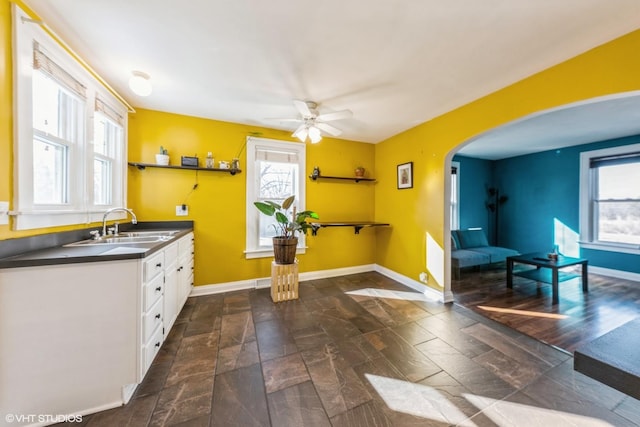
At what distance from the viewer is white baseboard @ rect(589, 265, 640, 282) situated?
152 inches

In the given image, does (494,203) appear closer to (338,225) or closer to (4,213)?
(338,225)

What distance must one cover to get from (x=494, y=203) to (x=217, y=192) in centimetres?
626

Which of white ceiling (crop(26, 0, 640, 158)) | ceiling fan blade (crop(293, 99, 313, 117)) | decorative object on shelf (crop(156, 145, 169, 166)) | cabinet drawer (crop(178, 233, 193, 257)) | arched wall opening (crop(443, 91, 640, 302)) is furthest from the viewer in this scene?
Result: decorative object on shelf (crop(156, 145, 169, 166))

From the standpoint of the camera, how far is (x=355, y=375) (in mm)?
1704

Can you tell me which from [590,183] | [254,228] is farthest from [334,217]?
[590,183]

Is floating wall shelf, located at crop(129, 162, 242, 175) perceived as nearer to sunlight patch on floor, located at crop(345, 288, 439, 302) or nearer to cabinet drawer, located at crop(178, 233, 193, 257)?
cabinet drawer, located at crop(178, 233, 193, 257)

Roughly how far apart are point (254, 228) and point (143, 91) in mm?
2023

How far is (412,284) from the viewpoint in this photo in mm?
3500

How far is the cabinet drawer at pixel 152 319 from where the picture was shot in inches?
61.8

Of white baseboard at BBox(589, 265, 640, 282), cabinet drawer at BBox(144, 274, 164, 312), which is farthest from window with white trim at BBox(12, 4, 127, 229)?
white baseboard at BBox(589, 265, 640, 282)

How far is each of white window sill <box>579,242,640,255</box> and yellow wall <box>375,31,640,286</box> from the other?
3.69 meters

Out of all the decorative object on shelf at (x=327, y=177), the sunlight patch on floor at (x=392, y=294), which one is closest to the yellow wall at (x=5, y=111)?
the decorative object on shelf at (x=327, y=177)

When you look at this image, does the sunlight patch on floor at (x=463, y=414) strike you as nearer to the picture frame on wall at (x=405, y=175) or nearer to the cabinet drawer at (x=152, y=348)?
the cabinet drawer at (x=152, y=348)

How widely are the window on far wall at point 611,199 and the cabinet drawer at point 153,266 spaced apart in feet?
22.1
